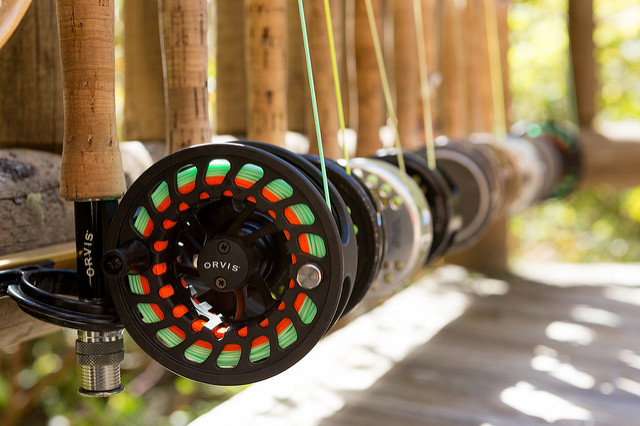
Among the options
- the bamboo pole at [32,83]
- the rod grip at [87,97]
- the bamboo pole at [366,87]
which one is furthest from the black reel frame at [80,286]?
the bamboo pole at [366,87]

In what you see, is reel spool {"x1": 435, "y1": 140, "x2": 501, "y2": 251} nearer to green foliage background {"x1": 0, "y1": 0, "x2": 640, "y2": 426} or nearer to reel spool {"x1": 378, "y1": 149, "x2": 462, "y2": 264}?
reel spool {"x1": 378, "y1": 149, "x2": 462, "y2": 264}

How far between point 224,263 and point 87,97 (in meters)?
0.32

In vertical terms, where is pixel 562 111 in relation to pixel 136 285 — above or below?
above

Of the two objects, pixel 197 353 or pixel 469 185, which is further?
pixel 469 185

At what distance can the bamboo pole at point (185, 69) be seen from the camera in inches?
52.0

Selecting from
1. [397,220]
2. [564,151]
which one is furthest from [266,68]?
[564,151]

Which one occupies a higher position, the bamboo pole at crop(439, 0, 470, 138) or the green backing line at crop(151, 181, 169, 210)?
the bamboo pole at crop(439, 0, 470, 138)

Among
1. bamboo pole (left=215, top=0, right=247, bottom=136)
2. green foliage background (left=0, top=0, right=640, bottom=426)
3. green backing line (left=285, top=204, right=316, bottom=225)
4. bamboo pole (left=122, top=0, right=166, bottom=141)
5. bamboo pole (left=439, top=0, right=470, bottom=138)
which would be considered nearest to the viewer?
green backing line (left=285, top=204, right=316, bottom=225)

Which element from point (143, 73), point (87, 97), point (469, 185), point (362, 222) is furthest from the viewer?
point (469, 185)

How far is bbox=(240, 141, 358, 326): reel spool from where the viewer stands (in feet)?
3.32

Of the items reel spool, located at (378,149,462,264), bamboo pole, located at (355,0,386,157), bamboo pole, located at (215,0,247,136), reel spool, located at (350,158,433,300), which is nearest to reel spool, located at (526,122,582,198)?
bamboo pole, located at (355,0,386,157)

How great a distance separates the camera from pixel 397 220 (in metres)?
1.62

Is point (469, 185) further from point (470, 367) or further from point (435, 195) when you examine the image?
point (470, 367)

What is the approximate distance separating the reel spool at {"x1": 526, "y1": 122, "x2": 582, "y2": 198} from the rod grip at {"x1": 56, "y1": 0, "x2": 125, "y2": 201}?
3.10 meters
